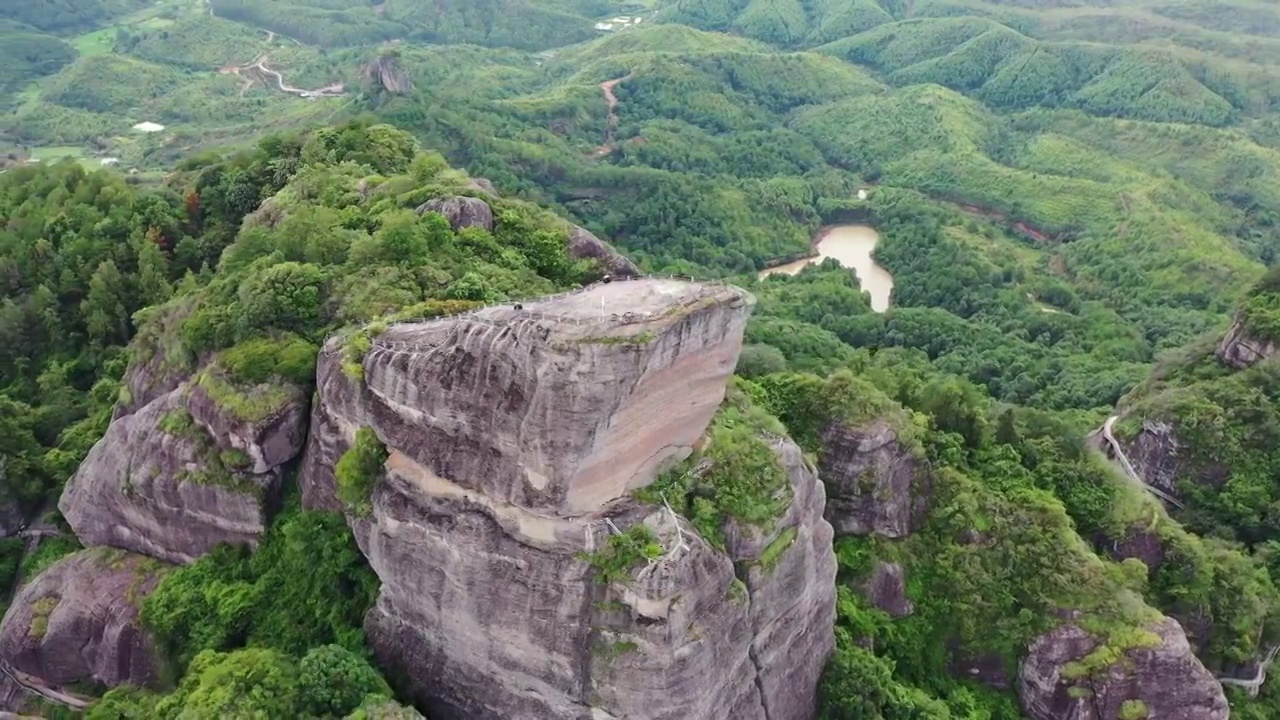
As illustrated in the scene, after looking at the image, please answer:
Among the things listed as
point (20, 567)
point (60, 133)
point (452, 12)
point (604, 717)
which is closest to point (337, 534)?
A: point (604, 717)

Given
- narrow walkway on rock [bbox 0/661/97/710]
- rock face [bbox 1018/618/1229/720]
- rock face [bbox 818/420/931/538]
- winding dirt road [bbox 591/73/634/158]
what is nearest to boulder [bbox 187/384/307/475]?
narrow walkway on rock [bbox 0/661/97/710]

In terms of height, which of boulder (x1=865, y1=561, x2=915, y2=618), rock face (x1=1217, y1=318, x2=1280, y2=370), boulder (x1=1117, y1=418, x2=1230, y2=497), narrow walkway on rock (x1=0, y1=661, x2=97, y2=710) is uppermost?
rock face (x1=1217, y1=318, x2=1280, y2=370)

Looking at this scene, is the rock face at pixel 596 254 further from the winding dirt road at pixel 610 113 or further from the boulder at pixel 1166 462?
the winding dirt road at pixel 610 113

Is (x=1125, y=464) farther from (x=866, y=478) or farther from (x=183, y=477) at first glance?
(x=183, y=477)

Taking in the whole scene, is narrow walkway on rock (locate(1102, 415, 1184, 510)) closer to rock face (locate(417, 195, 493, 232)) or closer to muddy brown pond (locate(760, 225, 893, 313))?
rock face (locate(417, 195, 493, 232))

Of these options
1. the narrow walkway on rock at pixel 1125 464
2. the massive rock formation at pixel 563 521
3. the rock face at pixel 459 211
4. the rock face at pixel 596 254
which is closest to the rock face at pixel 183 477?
the massive rock formation at pixel 563 521

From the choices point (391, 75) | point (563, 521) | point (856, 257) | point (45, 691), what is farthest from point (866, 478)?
point (391, 75)
